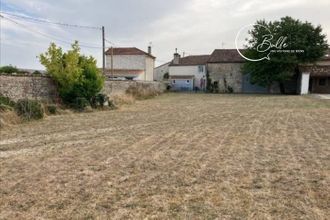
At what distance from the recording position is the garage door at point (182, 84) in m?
41.2

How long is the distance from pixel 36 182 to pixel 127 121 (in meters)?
6.55

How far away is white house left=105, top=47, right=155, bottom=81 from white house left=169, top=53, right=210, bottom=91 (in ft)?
12.3

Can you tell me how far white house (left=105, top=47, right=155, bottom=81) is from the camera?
39.5 m

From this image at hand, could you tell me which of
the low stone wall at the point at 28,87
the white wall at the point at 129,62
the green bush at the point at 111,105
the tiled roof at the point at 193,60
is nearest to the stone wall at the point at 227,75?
the tiled roof at the point at 193,60

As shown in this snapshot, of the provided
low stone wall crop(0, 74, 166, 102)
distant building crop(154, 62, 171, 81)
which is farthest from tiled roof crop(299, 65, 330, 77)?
low stone wall crop(0, 74, 166, 102)

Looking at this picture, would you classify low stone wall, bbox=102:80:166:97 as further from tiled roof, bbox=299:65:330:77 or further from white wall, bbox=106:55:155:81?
tiled roof, bbox=299:65:330:77

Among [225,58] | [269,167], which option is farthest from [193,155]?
[225,58]

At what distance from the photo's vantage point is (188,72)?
42.1 meters

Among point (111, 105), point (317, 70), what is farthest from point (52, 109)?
point (317, 70)

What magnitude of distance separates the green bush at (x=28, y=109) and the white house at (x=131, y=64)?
2814 centimetres

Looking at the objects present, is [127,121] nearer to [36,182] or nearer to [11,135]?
[11,135]

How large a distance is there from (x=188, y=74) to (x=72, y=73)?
29.7 m

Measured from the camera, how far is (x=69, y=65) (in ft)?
44.1

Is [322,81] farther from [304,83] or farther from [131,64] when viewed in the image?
[131,64]
